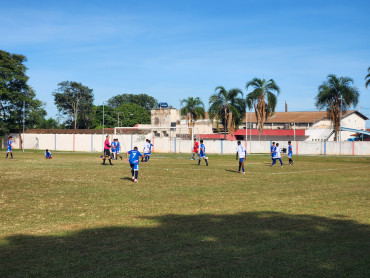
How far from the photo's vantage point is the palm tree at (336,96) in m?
54.8

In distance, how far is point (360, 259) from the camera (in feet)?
23.2

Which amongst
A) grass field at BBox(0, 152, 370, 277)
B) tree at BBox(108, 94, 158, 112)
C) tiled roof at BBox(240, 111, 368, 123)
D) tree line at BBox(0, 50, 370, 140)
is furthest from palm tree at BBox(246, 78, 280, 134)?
tree at BBox(108, 94, 158, 112)

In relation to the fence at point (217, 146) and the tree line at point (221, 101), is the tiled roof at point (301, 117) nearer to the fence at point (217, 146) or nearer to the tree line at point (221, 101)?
the tree line at point (221, 101)

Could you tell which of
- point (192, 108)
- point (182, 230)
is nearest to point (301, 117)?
point (192, 108)

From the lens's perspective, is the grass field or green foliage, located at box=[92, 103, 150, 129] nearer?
the grass field

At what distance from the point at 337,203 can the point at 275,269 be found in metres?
7.93

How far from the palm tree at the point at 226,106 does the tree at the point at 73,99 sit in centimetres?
4631

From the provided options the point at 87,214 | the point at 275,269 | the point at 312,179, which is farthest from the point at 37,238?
the point at 312,179

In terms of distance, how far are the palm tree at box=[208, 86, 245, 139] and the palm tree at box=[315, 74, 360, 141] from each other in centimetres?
1135

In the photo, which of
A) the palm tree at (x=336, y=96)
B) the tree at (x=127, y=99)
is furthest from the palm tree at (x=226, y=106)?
the tree at (x=127, y=99)

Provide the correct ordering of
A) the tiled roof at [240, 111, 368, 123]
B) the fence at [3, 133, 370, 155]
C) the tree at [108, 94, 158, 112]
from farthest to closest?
the tree at [108, 94, 158, 112] < the tiled roof at [240, 111, 368, 123] < the fence at [3, 133, 370, 155]

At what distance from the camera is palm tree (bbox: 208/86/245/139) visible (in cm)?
6109

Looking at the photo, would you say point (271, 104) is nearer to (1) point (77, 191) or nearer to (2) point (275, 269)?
(1) point (77, 191)

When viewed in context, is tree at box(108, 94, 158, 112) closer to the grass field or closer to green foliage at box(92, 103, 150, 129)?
green foliage at box(92, 103, 150, 129)
